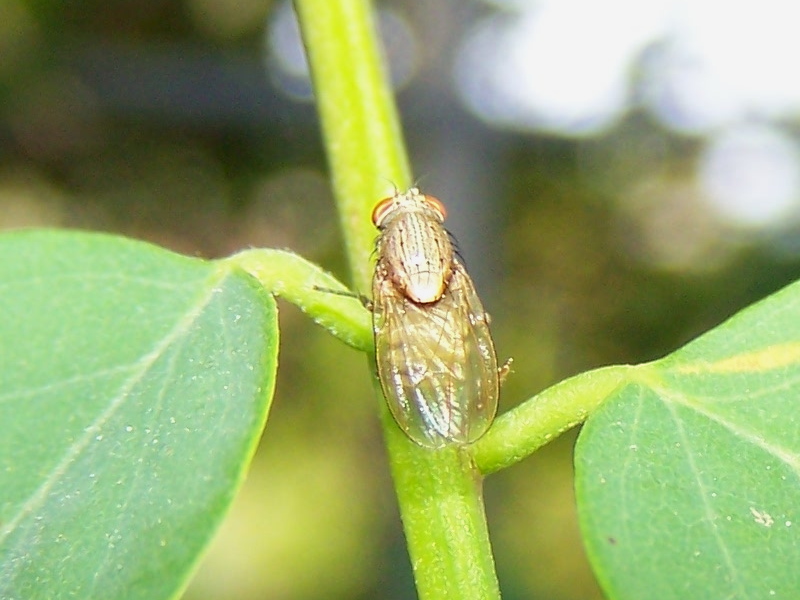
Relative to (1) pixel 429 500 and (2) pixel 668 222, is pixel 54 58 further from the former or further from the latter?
(1) pixel 429 500

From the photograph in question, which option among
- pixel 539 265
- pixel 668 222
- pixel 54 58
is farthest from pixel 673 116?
pixel 54 58

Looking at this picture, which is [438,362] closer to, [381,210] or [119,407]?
[381,210]

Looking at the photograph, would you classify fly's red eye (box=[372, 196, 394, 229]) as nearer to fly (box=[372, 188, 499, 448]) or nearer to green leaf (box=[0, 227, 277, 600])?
fly (box=[372, 188, 499, 448])

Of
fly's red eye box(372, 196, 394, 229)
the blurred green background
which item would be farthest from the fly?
the blurred green background

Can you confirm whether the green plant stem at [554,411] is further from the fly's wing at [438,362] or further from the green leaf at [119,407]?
the green leaf at [119,407]

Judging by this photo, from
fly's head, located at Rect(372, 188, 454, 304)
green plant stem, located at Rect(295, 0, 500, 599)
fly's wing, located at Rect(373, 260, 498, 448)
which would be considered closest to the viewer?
fly's wing, located at Rect(373, 260, 498, 448)

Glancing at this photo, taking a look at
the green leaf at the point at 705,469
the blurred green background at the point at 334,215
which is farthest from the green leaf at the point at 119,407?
the blurred green background at the point at 334,215
